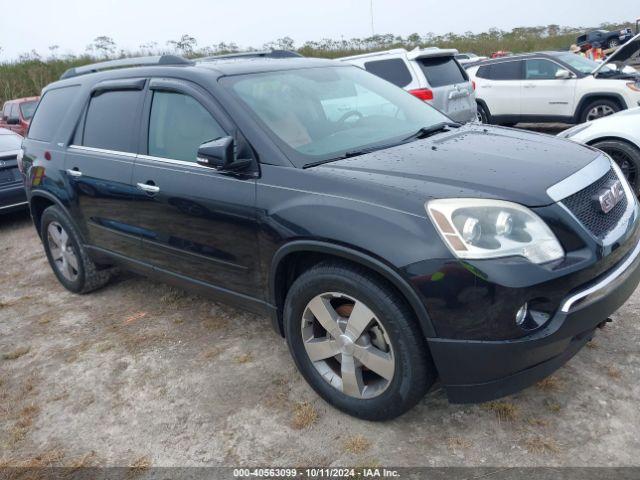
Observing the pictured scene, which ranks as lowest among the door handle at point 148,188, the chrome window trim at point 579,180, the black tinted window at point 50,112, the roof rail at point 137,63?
the door handle at point 148,188

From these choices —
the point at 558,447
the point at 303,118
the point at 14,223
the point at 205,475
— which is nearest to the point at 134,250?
the point at 303,118

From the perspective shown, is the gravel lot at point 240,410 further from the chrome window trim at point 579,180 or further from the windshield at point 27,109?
the windshield at point 27,109

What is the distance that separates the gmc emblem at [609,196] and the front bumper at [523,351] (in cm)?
30

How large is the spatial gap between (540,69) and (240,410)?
32.4 ft

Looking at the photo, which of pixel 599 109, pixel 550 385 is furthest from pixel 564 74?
pixel 550 385

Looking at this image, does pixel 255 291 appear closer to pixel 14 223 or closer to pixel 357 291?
pixel 357 291

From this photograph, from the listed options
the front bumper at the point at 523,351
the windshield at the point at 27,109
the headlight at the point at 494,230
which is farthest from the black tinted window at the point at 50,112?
the windshield at the point at 27,109

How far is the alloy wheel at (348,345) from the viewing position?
2637 millimetres

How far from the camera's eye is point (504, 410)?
2807 mm

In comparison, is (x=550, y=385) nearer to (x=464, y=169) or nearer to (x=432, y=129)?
(x=464, y=169)

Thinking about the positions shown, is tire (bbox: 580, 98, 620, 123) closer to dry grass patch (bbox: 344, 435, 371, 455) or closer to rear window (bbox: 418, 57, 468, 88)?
rear window (bbox: 418, 57, 468, 88)

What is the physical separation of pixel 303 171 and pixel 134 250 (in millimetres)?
1713

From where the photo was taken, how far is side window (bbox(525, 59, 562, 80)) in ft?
34.6

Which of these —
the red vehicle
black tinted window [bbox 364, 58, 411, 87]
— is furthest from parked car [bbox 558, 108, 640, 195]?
the red vehicle
